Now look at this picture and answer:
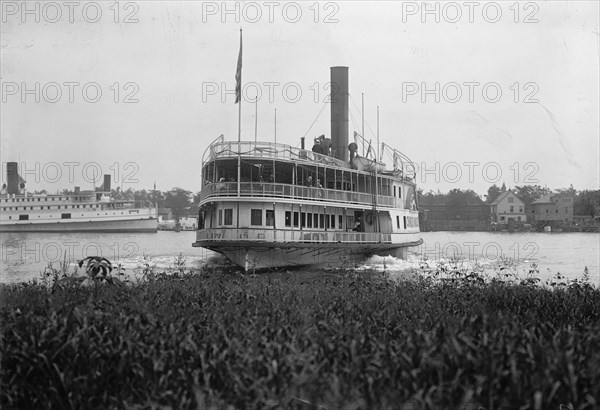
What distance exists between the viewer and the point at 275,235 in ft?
82.0

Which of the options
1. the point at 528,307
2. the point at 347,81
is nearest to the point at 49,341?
the point at 528,307

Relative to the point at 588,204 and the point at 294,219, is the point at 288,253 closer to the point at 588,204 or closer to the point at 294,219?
the point at 294,219

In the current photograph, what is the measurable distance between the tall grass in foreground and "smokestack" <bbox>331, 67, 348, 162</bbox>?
83.2 feet

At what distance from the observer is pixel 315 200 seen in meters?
27.2

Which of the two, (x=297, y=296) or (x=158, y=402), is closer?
(x=158, y=402)

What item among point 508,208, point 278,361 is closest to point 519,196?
point 508,208

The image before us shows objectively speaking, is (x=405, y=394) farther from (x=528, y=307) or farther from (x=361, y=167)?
(x=361, y=167)

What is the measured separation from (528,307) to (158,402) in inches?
312

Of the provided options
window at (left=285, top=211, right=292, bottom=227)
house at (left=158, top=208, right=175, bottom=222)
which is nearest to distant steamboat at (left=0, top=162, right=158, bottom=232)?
house at (left=158, top=208, right=175, bottom=222)

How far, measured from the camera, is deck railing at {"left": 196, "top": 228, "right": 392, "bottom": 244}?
24484mm

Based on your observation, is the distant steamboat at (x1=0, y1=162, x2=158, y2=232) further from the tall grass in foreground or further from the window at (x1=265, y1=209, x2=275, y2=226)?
the tall grass in foreground

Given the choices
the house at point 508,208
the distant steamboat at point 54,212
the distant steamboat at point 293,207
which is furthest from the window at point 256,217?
the house at point 508,208

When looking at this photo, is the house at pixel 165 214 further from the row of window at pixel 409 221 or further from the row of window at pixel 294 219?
the row of window at pixel 294 219

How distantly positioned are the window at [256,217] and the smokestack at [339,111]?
34.2 ft
